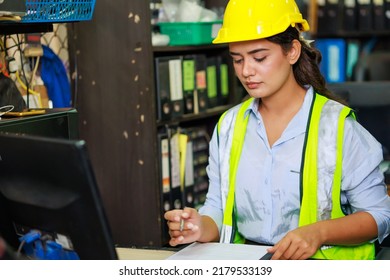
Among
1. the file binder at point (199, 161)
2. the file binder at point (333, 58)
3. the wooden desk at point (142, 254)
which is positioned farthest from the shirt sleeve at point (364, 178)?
the file binder at point (333, 58)

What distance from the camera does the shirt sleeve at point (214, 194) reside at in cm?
196

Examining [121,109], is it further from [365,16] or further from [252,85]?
[365,16]

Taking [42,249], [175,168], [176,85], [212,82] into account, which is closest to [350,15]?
[212,82]

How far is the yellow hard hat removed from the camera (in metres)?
1.88

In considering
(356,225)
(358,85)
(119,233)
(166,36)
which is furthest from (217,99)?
(356,225)

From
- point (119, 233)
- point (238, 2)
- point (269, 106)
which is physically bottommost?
point (119, 233)

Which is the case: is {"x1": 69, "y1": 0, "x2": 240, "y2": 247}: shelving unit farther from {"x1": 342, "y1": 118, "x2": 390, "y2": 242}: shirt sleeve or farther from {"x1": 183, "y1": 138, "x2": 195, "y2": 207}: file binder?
{"x1": 342, "y1": 118, "x2": 390, "y2": 242}: shirt sleeve

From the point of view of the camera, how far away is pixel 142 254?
166cm

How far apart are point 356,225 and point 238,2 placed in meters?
0.67

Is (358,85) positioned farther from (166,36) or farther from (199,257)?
(199,257)

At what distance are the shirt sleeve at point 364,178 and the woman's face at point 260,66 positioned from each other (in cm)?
23

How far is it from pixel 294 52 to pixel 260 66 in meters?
0.15

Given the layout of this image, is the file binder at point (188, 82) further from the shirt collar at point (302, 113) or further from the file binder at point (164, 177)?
the shirt collar at point (302, 113)
